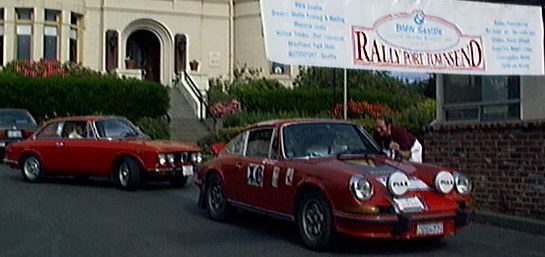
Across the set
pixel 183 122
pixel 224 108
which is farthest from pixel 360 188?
pixel 224 108

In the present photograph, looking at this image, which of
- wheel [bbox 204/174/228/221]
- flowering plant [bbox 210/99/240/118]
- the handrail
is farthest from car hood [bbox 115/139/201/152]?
flowering plant [bbox 210/99/240/118]

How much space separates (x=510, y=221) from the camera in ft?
32.8

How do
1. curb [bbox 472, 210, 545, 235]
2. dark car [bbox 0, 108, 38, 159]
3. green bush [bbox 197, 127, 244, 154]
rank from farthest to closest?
1. green bush [bbox 197, 127, 244, 154]
2. dark car [bbox 0, 108, 38, 159]
3. curb [bbox 472, 210, 545, 235]

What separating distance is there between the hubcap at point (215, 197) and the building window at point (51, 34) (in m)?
20.0

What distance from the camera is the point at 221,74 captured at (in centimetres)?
3231

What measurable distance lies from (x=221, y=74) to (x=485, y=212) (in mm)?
22474

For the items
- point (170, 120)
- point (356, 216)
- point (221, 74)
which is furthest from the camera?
point (221, 74)

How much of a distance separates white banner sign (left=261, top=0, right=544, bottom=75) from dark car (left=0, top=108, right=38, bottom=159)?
481 inches

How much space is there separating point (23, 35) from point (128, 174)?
16.9m

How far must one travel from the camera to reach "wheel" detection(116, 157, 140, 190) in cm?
1377

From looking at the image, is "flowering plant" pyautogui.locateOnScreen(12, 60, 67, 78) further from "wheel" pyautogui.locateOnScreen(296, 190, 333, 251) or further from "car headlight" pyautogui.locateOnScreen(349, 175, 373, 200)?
"car headlight" pyautogui.locateOnScreen(349, 175, 373, 200)

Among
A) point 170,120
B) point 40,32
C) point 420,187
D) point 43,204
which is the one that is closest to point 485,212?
point 420,187

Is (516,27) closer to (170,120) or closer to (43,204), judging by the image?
(43,204)

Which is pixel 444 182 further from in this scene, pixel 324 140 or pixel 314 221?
pixel 324 140
